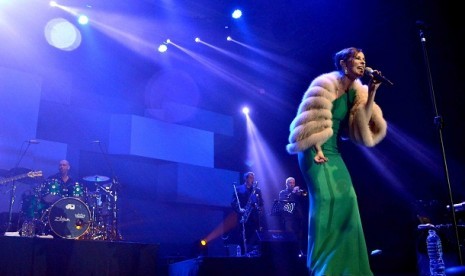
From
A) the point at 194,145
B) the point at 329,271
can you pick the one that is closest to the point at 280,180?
the point at 194,145

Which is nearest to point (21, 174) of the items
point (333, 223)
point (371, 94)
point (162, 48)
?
point (162, 48)

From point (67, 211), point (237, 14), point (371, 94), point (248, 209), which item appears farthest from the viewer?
point (237, 14)

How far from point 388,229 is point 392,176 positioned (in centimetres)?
109

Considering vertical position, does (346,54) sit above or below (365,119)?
above

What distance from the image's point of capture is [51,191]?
304 inches

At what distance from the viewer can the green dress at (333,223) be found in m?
3.31

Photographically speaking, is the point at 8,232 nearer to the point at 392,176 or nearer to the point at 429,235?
the point at 429,235

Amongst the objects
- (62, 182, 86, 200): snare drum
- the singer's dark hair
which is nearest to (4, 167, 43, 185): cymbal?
(62, 182, 86, 200): snare drum

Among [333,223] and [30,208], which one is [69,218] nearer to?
[30,208]

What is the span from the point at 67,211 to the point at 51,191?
49cm

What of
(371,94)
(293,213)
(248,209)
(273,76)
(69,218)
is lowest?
(69,218)

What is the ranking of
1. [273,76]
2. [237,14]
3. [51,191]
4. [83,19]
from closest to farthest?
[51,191] → [83,19] → [237,14] → [273,76]

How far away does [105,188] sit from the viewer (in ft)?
29.0

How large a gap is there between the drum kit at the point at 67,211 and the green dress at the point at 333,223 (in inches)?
208
